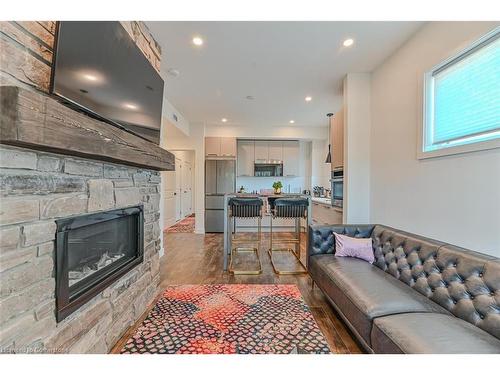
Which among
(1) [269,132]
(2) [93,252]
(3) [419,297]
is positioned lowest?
(3) [419,297]

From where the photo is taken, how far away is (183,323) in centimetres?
203

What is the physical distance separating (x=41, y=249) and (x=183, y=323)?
133 centimetres

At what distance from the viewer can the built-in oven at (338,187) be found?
148 inches

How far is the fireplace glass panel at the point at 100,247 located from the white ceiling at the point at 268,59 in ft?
6.70

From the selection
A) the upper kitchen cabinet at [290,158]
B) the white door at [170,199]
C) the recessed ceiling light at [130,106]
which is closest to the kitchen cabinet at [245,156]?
the upper kitchen cabinet at [290,158]

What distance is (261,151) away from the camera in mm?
6559

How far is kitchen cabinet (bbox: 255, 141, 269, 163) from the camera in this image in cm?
655

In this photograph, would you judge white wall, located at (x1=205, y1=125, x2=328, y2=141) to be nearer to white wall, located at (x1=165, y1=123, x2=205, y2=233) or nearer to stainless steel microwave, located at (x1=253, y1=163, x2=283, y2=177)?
white wall, located at (x1=165, y1=123, x2=205, y2=233)

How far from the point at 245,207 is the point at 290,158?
135 inches

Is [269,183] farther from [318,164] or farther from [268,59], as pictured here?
[268,59]

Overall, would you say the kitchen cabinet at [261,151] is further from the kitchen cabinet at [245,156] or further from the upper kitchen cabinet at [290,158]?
the upper kitchen cabinet at [290,158]

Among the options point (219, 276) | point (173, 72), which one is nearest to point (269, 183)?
point (219, 276)

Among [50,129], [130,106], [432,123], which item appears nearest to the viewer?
[50,129]
